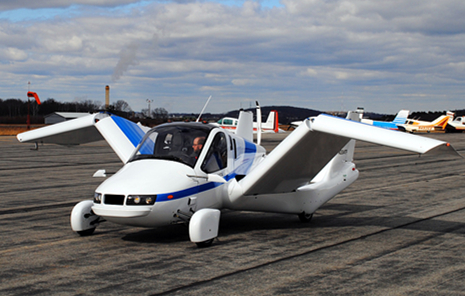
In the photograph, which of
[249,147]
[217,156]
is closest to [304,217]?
[249,147]

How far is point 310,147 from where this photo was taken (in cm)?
865

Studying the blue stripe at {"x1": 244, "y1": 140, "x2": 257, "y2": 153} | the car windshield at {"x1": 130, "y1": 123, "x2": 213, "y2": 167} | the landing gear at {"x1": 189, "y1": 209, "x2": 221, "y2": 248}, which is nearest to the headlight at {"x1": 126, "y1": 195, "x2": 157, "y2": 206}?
the landing gear at {"x1": 189, "y1": 209, "x2": 221, "y2": 248}

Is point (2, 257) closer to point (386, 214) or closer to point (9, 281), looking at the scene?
point (9, 281)

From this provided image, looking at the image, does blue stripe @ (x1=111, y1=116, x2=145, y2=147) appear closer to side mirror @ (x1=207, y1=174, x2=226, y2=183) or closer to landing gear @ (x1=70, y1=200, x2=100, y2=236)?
landing gear @ (x1=70, y1=200, x2=100, y2=236)

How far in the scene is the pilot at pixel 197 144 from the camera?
888cm

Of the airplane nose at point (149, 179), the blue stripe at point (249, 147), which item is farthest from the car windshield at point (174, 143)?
the blue stripe at point (249, 147)

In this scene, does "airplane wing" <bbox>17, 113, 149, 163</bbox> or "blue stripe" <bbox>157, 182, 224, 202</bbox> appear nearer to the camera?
"blue stripe" <bbox>157, 182, 224, 202</bbox>

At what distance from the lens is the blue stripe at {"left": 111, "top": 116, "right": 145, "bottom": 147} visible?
11748 mm

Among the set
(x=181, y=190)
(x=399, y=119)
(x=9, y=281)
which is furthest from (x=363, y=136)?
(x=399, y=119)

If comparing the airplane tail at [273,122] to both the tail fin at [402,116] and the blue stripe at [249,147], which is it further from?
the blue stripe at [249,147]

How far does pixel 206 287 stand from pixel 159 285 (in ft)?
1.97

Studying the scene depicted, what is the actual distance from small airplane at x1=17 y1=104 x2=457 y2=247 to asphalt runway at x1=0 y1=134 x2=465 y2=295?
52 cm

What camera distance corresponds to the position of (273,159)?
8.77m

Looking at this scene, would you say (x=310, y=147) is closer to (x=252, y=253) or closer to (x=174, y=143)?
(x=252, y=253)
